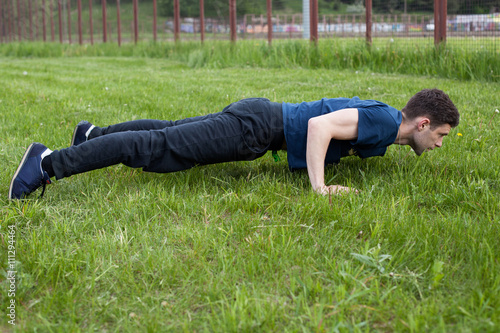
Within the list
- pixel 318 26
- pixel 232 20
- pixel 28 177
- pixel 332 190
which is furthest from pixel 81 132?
pixel 232 20

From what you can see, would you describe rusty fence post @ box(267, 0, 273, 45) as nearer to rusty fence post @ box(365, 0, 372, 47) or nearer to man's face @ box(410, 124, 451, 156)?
rusty fence post @ box(365, 0, 372, 47)

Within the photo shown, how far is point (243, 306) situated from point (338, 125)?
4.77ft

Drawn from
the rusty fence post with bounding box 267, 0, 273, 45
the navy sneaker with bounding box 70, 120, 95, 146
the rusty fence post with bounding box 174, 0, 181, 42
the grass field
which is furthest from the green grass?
the navy sneaker with bounding box 70, 120, 95, 146

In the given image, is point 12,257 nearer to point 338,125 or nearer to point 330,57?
point 338,125

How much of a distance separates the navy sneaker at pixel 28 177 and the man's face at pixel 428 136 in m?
2.28

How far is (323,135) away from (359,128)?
0.22 meters

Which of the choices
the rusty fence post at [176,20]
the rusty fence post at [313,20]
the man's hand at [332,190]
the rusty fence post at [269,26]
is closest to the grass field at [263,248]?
the man's hand at [332,190]

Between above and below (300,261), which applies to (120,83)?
above

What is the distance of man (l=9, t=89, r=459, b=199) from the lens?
110 inches

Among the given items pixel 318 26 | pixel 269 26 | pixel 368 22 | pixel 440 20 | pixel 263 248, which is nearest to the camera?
pixel 263 248

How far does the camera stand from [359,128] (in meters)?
2.84

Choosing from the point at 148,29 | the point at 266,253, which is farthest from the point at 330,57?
the point at 148,29

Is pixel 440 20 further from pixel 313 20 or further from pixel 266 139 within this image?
pixel 266 139

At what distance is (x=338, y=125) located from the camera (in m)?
2.85
